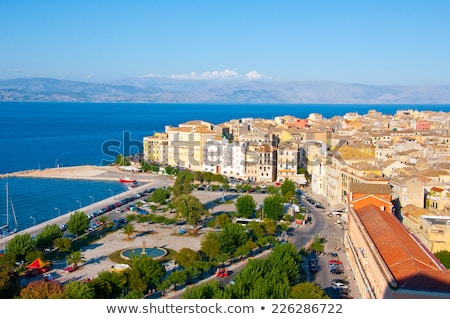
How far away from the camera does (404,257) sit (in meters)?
12.9

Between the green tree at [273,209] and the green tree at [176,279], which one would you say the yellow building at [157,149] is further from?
the green tree at [176,279]

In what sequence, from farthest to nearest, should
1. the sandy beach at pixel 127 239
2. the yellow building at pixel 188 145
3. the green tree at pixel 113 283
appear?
the yellow building at pixel 188 145, the sandy beach at pixel 127 239, the green tree at pixel 113 283

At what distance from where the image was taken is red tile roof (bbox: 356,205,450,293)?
1091 cm

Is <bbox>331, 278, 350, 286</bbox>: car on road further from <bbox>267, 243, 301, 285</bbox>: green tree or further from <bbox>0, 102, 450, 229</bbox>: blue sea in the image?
<bbox>0, 102, 450, 229</bbox>: blue sea

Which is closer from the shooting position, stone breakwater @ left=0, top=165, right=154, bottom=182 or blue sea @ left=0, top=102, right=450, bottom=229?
blue sea @ left=0, top=102, right=450, bottom=229

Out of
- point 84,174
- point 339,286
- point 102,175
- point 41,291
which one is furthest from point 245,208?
point 84,174

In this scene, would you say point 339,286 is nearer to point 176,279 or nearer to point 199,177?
point 176,279

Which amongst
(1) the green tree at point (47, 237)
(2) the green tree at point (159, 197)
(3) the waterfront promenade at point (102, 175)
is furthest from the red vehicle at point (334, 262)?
(3) the waterfront promenade at point (102, 175)

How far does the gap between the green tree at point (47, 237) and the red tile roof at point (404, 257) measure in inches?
447

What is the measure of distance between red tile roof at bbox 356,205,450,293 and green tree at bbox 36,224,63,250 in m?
11.3

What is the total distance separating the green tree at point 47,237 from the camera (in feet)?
61.8

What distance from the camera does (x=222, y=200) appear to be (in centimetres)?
2931

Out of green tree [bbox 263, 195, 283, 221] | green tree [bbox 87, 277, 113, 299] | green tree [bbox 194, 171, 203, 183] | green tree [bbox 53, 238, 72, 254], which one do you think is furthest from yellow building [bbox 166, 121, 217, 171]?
green tree [bbox 87, 277, 113, 299]
